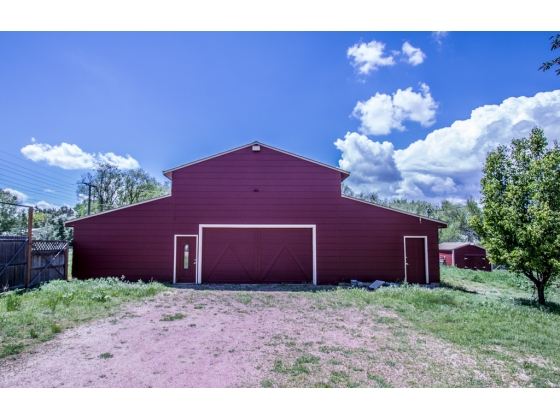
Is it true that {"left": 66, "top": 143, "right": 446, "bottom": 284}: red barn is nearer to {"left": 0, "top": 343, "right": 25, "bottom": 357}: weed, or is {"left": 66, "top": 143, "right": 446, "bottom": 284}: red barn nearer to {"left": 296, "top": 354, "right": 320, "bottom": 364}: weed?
{"left": 0, "top": 343, "right": 25, "bottom": 357}: weed

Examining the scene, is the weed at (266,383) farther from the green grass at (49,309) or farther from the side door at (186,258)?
the side door at (186,258)

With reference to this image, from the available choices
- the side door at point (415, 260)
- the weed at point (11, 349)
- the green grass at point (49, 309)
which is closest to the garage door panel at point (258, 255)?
the green grass at point (49, 309)

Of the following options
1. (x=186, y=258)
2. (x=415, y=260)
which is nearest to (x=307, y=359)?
(x=186, y=258)

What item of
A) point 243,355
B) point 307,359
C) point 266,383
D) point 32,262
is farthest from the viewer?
point 32,262

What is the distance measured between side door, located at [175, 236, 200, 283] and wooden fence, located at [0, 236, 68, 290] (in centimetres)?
414

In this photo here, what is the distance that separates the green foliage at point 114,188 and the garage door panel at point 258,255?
22.7 meters

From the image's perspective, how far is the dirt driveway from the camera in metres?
3.71

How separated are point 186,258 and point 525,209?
11.3 meters

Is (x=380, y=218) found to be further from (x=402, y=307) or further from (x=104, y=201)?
(x=104, y=201)

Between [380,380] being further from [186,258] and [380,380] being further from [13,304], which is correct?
[186,258]

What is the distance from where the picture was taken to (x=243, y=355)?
14.7ft

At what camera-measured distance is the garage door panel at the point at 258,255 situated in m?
12.4

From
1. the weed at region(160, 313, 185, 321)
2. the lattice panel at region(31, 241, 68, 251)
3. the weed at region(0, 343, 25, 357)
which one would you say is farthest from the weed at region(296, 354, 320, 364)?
the lattice panel at region(31, 241, 68, 251)

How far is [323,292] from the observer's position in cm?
1016
